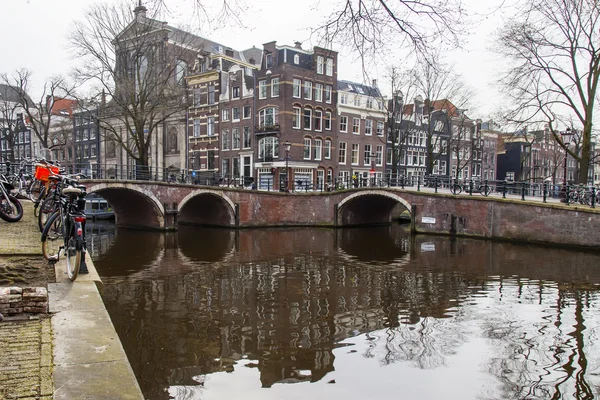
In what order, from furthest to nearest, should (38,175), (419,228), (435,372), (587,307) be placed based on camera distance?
(419,228) → (587,307) → (38,175) → (435,372)

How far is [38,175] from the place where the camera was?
8188 mm

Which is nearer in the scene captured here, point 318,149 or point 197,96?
point 318,149

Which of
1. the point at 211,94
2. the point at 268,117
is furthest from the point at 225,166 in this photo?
the point at 268,117

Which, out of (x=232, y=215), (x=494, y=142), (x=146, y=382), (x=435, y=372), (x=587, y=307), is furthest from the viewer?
(x=494, y=142)

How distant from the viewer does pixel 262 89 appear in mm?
32938

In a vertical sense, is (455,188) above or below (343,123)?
below

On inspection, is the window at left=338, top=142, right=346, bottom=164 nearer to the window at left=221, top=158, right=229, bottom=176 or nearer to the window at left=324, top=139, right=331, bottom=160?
the window at left=324, top=139, right=331, bottom=160

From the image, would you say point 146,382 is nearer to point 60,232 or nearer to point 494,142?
point 60,232

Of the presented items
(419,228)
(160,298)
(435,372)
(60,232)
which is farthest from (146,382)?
(419,228)

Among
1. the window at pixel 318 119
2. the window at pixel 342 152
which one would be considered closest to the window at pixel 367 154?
the window at pixel 342 152

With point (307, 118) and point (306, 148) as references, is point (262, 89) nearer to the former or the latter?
point (307, 118)

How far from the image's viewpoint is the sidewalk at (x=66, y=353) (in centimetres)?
297

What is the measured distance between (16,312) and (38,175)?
4.58 metres

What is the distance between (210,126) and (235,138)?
2814 mm
